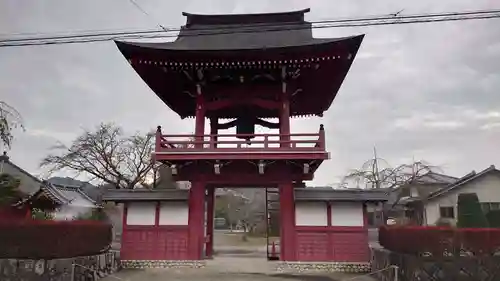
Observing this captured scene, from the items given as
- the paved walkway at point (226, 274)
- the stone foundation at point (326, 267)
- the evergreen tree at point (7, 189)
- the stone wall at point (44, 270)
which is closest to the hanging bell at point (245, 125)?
Result: the paved walkway at point (226, 274)

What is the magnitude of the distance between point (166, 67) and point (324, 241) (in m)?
9.12

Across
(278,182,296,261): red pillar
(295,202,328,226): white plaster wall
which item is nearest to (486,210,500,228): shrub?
(295,202,328,226): white plaster wall

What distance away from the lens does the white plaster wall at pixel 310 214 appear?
52.2 feet

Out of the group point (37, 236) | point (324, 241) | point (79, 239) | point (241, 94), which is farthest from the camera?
point (241, 94)

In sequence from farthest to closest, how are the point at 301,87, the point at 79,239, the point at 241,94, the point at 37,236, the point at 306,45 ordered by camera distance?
the point at 301,87 → the point at 241,94 → the point at 306,45 → the point at 79,239 → the point at 37,236

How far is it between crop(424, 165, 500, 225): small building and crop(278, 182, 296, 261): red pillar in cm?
2258

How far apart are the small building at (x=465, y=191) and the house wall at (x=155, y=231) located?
2570 cm

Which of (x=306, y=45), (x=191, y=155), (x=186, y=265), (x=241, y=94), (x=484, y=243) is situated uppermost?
(x=306, y=45)

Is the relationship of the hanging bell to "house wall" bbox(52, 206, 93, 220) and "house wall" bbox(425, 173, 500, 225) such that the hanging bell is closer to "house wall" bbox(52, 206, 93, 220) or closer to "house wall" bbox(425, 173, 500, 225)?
"house wall" bbox(52, 206, 93, 220)

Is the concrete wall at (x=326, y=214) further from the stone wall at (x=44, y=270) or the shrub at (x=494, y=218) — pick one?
the shrub at (x=494, y=218)

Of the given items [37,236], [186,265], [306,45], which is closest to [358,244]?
[186,265]

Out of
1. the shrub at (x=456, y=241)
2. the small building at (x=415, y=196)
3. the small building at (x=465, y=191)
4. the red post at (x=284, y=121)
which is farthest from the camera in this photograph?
the small building at (x=415, y=196)

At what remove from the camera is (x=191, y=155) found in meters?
15.4

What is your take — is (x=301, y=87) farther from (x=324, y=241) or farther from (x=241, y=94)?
(x=324, y=241)
